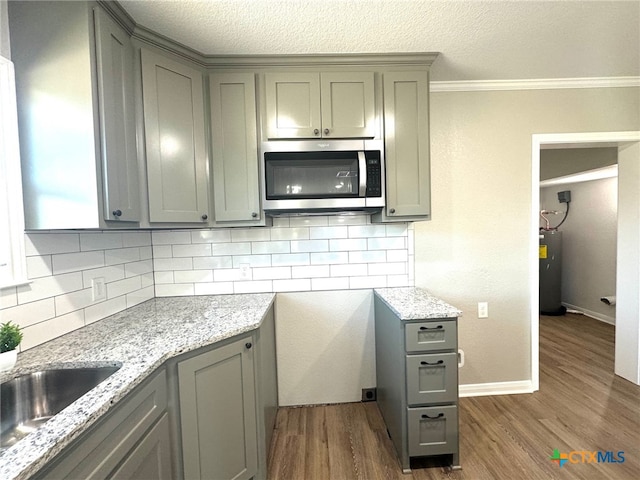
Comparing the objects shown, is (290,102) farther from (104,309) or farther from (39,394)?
(39,394)

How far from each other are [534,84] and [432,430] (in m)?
2.52

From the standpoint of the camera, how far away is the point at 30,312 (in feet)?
3.97

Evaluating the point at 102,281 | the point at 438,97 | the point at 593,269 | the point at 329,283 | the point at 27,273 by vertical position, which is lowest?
the point at 593,269

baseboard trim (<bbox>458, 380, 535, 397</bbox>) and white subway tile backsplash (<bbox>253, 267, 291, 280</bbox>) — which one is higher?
white subway tile backsplash (<bbox>253, 267, 291, 280</bbox>)

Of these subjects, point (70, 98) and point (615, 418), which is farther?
point (615, 418)

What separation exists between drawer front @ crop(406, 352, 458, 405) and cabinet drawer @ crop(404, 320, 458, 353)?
0.14 ft

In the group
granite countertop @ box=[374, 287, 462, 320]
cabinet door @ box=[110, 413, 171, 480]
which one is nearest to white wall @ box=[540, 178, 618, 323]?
granite countertop @ box=[374, 287, 462, 320]

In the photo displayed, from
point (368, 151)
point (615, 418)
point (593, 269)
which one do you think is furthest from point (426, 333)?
point (593, 269)

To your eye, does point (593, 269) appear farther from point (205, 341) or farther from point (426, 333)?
point (205, 341)

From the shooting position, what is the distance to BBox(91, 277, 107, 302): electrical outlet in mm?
1527

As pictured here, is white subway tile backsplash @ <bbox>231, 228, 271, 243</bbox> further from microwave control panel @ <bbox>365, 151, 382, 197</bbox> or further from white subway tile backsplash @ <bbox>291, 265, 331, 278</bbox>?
microwave control panel @ <bbox>365, 151, 382, 197</bbox>

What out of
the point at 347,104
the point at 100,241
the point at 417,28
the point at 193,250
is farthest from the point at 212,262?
the point at 417,28

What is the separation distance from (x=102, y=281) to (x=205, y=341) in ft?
2.79

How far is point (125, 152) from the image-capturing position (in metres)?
1.37
